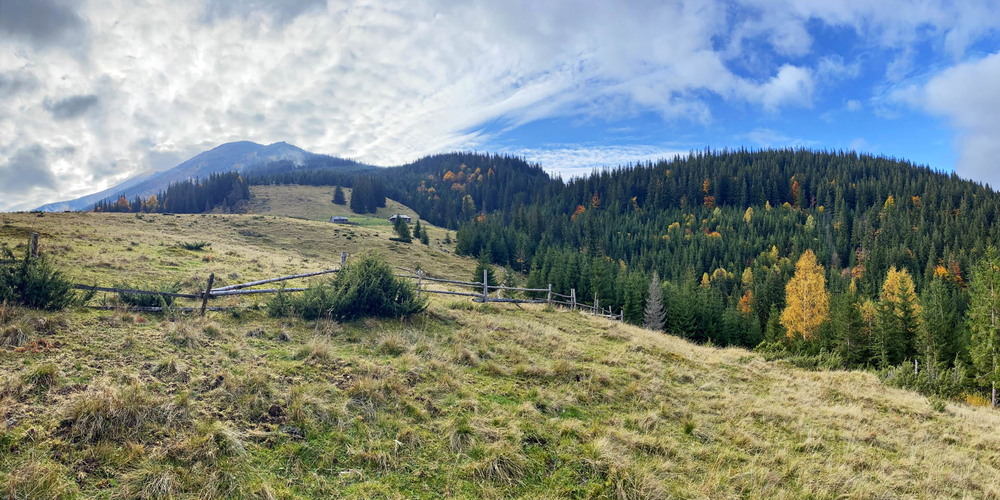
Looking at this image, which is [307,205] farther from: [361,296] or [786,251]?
[786,251]

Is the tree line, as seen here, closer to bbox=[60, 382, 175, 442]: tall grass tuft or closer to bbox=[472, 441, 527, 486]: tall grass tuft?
bbox=[60, 382, 175, 442]: tall grass tuft

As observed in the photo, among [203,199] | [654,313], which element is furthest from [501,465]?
[203,199]

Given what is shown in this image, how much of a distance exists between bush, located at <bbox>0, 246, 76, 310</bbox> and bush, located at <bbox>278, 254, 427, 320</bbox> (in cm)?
495

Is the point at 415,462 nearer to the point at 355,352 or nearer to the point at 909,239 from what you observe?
the point at 355,352

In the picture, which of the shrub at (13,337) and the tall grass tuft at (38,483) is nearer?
the tall grass tuft at (38,483)

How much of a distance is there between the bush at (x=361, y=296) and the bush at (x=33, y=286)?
4.95 metres

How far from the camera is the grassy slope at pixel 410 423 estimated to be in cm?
633

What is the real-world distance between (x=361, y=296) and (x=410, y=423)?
7856 millimetres

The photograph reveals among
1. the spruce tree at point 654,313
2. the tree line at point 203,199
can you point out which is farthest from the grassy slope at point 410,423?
the tree line at point 203,199

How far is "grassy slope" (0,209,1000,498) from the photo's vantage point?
20.8ft

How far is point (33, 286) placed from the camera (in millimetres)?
10789

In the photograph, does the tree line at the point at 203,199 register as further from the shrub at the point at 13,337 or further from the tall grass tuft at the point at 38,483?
the tall grass tuft at the point at 38,483

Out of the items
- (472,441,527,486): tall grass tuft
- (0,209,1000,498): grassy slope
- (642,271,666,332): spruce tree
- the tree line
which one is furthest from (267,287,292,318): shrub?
the tree line

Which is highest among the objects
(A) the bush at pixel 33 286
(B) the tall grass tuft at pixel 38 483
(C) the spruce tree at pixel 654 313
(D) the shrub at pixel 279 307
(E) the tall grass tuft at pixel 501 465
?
(A) the bush at pixel 33 286
